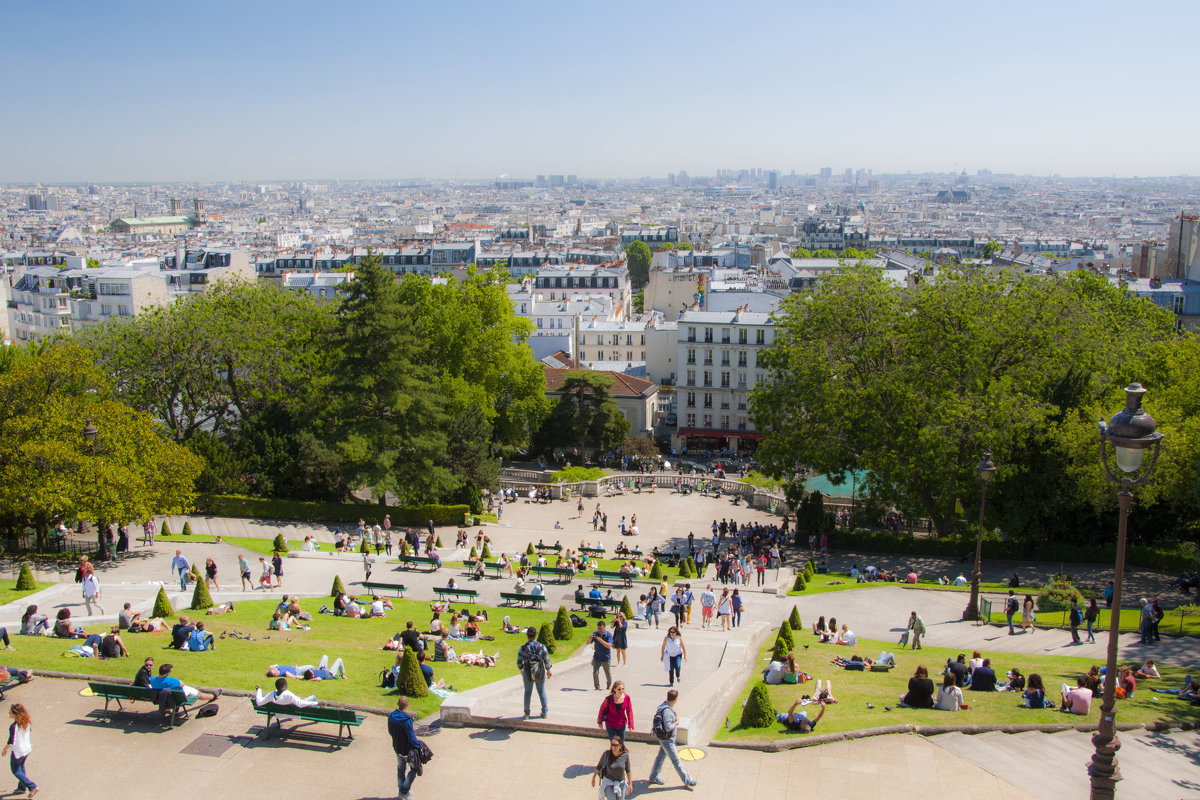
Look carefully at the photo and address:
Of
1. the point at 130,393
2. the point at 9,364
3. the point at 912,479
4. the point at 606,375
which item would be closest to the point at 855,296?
the point at 912,479

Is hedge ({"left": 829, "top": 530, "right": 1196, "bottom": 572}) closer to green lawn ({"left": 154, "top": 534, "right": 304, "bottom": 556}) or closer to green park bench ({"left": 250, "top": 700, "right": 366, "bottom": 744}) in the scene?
green lawn ({"left": 154, "top": 534, "right": 304, "bottom": 556})

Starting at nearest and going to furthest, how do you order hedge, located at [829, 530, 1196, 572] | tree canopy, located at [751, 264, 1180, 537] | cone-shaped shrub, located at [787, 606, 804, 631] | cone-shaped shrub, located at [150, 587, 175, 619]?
cone-shaped shrub, located at [150, 587, 175, 619]
cone-shaped shrub, located at [787, 606, 804, 631]
hedge, located at [829, 530, 1196, 572]
tree canopy, located at [751, 264, 1180, 537]

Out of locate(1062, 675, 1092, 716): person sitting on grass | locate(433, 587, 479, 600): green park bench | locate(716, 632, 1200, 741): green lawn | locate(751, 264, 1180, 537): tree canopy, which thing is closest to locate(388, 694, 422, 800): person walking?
locate(716, 632, 1200, 741): green lawn

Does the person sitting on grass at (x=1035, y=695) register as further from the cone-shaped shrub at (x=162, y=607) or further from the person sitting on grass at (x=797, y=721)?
the cone-shaped shrub at (x=162, y=607)

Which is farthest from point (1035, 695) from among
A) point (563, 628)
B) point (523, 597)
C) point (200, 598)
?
point (200, 598)

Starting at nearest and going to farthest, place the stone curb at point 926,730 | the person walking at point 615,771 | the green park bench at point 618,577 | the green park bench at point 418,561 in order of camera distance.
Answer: the person walking at point 615,771
the stone curb at point 926,730
the green park bench at point 618,577
the green park bench at point 418,561

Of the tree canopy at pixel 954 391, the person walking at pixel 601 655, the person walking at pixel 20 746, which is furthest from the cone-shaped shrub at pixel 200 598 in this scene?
the tree canopy at pixel 954 391
